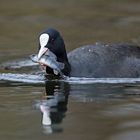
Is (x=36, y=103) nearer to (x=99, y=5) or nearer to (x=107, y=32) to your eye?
(x=107, y=32)

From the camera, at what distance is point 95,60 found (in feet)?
39.0

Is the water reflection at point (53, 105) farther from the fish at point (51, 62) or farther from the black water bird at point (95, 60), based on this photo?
the black water bird at point (95, 60)

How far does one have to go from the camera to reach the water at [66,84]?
8.77 metres

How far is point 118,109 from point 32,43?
5351 mm

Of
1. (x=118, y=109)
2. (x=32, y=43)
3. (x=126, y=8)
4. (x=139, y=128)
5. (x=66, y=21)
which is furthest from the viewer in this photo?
(x=126, y=8)

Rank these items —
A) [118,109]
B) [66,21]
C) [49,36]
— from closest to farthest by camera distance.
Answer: [118,109]
[49,36]
[66,21]

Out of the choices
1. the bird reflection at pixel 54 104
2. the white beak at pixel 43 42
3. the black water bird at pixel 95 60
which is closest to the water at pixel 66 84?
the bird reflection at pixel 54 104

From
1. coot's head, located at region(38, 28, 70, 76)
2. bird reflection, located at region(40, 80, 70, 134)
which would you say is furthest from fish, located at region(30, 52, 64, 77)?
bird reflection, located at region(40, 80, 70, 134)

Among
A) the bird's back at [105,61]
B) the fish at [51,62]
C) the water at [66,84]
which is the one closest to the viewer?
the water at [66,84]

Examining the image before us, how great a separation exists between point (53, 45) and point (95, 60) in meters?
0.70

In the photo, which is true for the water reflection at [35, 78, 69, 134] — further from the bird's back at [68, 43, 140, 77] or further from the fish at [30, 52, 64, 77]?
the bird's back at [68, 43, 140, 77]

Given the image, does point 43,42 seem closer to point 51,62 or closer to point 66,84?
point 51,62

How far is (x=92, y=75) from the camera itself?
38.7ft

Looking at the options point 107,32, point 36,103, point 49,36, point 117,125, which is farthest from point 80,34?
point 117,125
